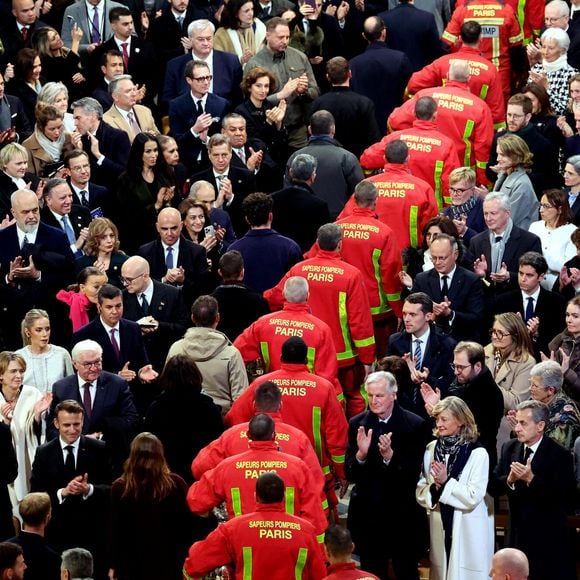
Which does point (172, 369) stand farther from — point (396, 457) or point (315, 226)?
point (315, 226)

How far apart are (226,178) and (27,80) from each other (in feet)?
8.67

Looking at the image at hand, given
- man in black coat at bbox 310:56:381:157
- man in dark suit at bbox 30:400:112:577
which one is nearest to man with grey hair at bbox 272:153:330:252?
man in black coat at bbox 310:56:381:157

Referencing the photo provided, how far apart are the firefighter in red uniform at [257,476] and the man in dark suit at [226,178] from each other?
4.64m

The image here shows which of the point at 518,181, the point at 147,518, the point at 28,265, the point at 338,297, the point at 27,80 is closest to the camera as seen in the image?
the point at 147,518

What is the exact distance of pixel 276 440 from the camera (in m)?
12.4

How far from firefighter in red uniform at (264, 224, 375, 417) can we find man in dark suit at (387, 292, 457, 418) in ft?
1.75

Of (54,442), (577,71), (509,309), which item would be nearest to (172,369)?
(54,442)

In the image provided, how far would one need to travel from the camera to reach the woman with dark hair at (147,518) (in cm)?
1212

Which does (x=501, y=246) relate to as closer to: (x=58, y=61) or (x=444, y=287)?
(x=444, y=287)

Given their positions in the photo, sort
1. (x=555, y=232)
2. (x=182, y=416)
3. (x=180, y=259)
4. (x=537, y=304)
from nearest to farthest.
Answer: (x=182, y=416) → (x=537, y=304) → (x=180, y=259) → (x=555, y=232)

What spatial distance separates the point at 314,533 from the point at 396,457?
5.09ft

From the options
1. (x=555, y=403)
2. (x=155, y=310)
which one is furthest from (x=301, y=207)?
(x=555, y=403)

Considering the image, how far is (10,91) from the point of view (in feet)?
58.4

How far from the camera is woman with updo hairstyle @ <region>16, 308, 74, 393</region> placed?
13.9 meters
